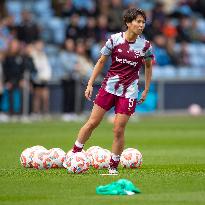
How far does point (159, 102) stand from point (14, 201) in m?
21.9

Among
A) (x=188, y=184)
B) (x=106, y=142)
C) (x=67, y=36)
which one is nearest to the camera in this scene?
(x=188, y=184)

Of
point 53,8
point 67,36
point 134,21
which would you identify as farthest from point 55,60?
point 134,21

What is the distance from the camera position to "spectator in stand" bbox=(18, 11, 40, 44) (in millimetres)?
30969

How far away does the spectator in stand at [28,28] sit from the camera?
3097cm

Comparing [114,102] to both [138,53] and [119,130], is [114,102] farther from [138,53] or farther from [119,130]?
[138,53]

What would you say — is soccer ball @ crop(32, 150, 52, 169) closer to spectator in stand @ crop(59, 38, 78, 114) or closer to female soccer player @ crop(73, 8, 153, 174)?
female soccer player @ crop(73, 8, 153, 174)

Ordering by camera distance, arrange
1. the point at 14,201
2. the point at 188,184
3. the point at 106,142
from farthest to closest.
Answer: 1. the point at 106,142
2. the point at 188,184
3. the point at 14,201

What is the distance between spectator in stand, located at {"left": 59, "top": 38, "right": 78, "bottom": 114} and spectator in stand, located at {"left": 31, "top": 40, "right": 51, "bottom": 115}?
597 millimetres

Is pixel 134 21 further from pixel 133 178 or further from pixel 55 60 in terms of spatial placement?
pixel 55 60

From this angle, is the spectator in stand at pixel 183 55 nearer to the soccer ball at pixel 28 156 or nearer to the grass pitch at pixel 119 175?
the grass pitch at pixel 119 175

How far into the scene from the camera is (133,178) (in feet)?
42.8

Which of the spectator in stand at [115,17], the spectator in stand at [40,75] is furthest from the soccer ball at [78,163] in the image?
the spectator in stand at [115,17]

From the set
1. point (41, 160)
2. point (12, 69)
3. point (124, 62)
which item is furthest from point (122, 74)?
point (12, 69)

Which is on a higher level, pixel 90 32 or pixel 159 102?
pixel 90 32
